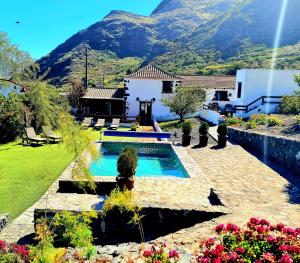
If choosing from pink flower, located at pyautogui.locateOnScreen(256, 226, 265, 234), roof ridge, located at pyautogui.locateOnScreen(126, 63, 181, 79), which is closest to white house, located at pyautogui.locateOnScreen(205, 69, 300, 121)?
roof ridge, located at pyautogui.locateOnScreen(126, 63, 181, 79)

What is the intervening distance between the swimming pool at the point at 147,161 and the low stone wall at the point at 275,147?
4015 millimetres

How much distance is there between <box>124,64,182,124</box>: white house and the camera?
3184 cm

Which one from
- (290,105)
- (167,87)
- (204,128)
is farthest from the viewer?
(167,87)

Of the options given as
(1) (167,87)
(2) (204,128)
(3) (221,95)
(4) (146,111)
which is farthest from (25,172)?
(3) (221,95)

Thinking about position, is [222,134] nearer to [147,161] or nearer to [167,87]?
[147,161]

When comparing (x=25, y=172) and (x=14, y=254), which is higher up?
(x=14, y=254)

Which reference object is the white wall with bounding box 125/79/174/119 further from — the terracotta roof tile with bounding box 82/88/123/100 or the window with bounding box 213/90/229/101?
the window with bounding box 213/90/229/101

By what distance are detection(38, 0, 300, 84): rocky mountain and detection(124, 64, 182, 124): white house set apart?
85.9 feet

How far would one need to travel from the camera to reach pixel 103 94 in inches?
1326

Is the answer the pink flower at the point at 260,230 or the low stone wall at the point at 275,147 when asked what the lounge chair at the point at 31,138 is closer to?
the low stone wall at the point at 275,147

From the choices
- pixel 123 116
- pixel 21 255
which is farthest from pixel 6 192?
pixel 123 116

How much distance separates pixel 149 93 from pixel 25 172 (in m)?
21.8

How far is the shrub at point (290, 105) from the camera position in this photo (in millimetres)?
22403

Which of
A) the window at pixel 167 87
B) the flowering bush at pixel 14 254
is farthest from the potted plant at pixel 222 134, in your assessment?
the window at pixel 167 87
